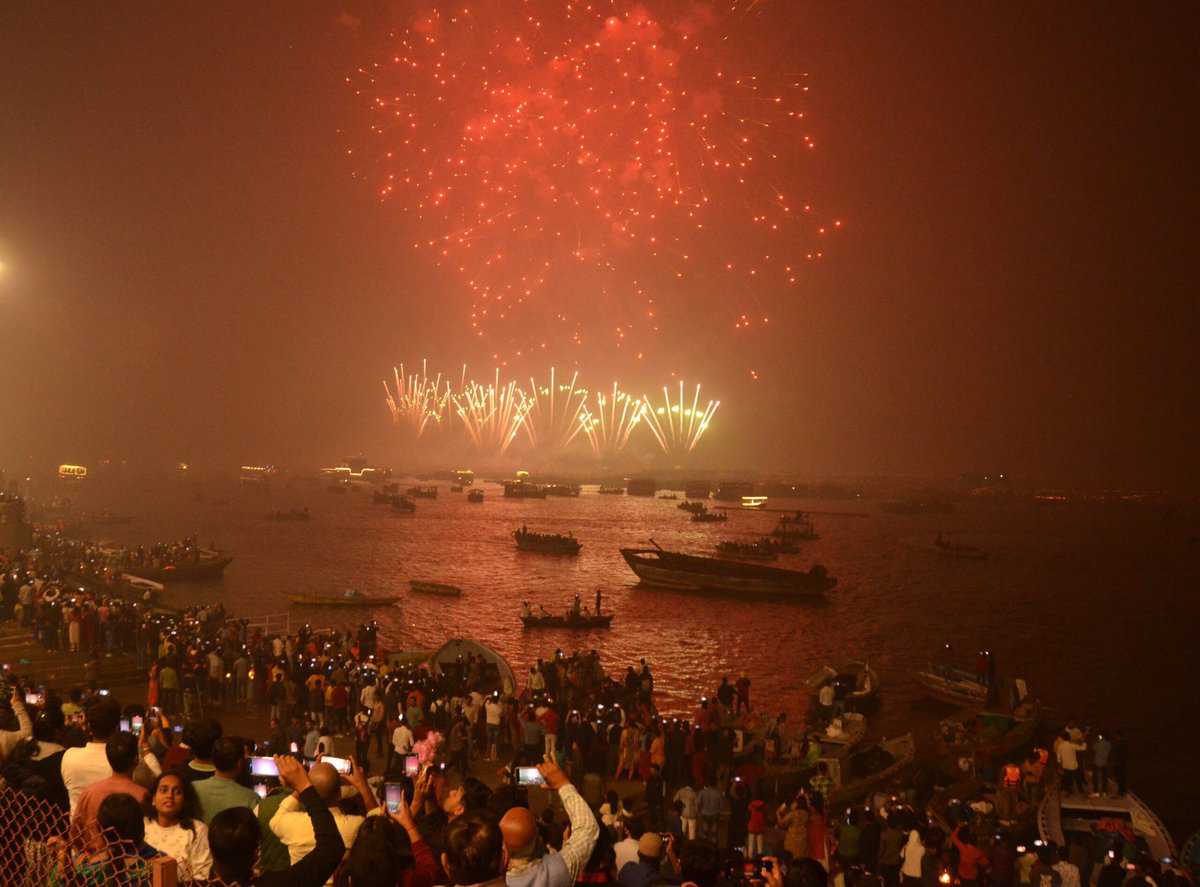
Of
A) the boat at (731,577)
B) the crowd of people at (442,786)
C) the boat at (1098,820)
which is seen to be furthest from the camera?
the boat at (731,577)

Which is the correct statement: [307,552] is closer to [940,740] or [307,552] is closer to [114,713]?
[940,740]

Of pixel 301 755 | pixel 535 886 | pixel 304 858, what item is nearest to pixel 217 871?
pixel 304 858

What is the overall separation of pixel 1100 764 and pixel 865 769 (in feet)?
11.2

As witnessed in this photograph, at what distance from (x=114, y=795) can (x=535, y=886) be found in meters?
1.91

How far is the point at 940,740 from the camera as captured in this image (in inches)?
651

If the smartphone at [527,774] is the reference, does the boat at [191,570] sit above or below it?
below

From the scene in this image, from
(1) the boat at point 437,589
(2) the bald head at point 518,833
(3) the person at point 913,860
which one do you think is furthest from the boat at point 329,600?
(2) the bald head at point 518,833

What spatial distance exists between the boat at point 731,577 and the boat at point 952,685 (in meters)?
21.9

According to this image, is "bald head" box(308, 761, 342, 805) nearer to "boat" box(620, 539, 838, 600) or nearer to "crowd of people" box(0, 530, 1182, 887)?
"crowd of people" box(0, 530, 1182, 887)

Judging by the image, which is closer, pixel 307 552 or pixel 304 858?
pixel 304 858

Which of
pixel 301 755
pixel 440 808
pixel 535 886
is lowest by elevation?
pixel 301 755

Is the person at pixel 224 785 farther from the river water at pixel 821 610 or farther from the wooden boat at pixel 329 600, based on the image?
the wooden boat at pixel 329 600

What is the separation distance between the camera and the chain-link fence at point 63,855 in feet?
10.8

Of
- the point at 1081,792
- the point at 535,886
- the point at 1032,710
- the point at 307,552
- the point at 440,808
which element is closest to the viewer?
the point at 535,886
